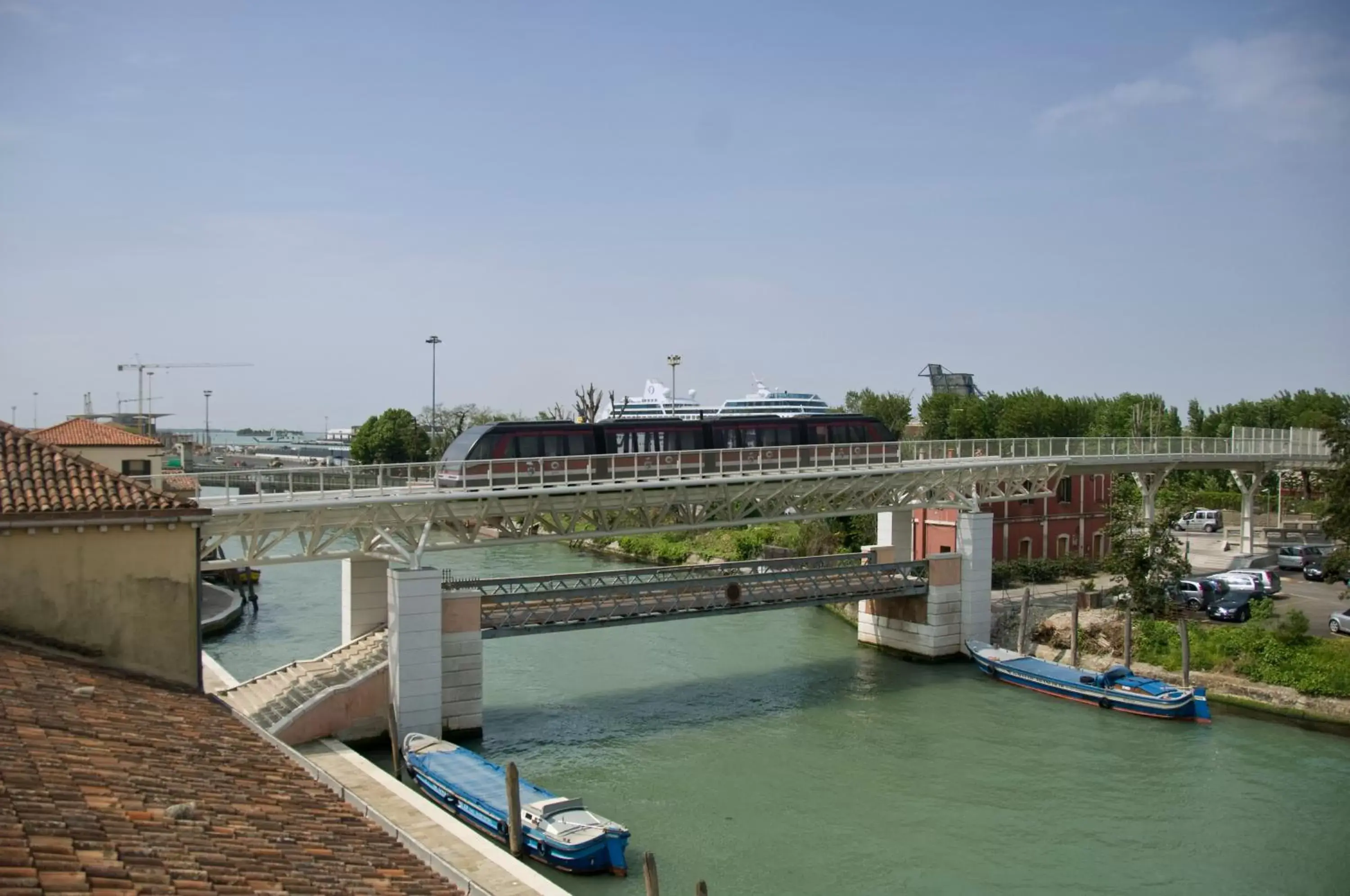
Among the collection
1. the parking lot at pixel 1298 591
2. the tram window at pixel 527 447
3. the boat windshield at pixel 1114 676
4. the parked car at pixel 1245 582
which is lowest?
the boat windshield at pixel 1114 676

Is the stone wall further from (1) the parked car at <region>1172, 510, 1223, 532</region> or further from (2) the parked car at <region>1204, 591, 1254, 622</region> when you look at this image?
(1) the parked car at <region>1172, 510, 1223, 532</region>

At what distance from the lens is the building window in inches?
2056

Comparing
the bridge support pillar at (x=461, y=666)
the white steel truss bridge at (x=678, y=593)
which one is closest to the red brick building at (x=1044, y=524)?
the white steel truss bridge at (x=678, y=593)

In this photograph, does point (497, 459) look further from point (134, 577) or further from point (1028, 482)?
point (1028, 482)

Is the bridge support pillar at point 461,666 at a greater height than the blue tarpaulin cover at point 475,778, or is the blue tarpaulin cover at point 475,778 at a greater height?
the bridge support pillar at point 461,666

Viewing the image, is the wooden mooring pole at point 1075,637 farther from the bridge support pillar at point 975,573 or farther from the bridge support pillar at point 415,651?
the bridge support pillar at point 415,651

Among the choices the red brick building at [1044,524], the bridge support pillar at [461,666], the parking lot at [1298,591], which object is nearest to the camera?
the bridge support pillar at [461,666]

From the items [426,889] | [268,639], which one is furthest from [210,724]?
[268,639]

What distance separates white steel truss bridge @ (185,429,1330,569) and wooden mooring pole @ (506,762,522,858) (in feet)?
31.0

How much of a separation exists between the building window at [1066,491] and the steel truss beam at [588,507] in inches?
231

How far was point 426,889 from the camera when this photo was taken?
10.2 m

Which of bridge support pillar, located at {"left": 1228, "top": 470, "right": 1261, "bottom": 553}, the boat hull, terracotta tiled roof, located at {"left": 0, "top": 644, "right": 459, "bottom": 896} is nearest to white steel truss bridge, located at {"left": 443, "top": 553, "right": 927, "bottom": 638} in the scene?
the boat hull

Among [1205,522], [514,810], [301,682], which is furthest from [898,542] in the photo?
[1205,522]

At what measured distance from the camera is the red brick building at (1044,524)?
48312 mm
